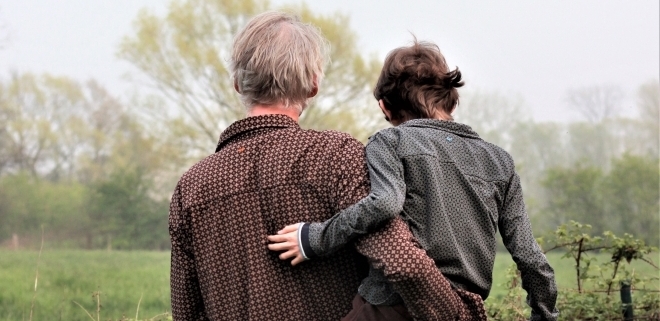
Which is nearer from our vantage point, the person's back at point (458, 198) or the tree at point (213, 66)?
the person's back at point (458, 198)

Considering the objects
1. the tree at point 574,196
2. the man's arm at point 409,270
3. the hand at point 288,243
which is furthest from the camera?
the tree at point 574,196

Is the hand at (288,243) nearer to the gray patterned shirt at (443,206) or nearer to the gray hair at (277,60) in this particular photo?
the gray patterned shirt at (443,206)

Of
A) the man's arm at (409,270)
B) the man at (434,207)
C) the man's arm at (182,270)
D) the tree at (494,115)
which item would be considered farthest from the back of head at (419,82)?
the tree at (494,115)

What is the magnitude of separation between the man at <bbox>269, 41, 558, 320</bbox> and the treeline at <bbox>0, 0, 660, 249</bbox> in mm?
5564

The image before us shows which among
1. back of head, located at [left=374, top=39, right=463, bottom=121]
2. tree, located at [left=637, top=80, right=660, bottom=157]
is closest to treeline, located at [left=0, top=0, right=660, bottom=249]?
tree, located at [left=637, top=80, right=660, bottom=157]

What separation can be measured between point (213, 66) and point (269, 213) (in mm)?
13411

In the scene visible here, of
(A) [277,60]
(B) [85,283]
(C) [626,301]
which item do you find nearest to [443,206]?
(A) [277,60]

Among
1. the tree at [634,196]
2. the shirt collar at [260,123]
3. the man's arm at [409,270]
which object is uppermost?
the tree at [634,196]

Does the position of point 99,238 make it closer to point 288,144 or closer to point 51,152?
point 51,152

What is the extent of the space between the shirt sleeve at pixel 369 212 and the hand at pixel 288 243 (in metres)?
0.02

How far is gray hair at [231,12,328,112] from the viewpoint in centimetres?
180

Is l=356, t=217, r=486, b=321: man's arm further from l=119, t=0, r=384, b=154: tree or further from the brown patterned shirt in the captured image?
l=119, t=0, r=384, b=154: tree

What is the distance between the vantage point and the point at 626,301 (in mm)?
4449

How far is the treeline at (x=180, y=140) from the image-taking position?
326 inches
